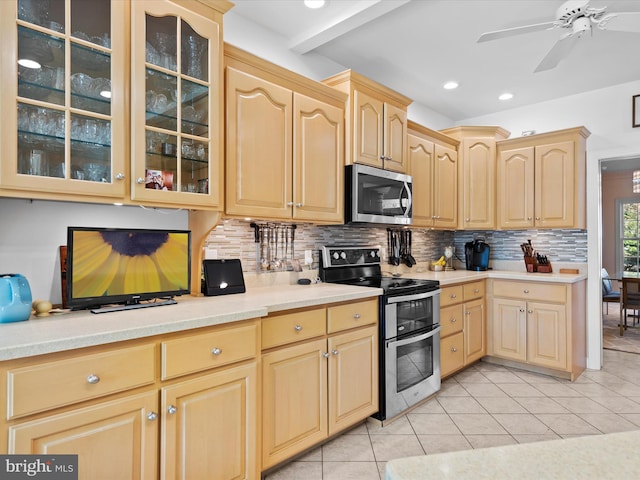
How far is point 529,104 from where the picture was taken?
13.7 feet

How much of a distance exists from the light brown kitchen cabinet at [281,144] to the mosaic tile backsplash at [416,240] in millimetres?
334

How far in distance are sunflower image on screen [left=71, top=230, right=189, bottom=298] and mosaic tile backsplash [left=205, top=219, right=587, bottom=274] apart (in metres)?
0.37

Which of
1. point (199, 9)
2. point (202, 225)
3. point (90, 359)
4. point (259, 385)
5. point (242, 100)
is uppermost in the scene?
point (199, 9)

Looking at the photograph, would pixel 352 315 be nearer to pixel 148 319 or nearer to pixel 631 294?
pixel 148 319

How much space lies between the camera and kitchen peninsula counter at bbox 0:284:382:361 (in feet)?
3.91

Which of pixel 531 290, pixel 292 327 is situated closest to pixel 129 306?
pixel 292 327

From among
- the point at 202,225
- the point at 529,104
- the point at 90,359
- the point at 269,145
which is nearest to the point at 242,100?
the point at 269,145

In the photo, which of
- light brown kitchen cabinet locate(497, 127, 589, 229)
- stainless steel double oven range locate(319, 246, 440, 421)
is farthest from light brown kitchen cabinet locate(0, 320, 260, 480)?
light brown kitchen cabinet locate(497, 127, 589, 229)

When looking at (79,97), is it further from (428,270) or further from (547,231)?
(547,231)

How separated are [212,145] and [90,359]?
45.1 inches

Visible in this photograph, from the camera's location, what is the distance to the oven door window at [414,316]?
257 cm

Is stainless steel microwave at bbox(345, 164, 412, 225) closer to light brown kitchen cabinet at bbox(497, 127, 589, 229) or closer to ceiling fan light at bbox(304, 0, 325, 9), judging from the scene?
ceiling fan light at bbox(304, 0, 325, 9)

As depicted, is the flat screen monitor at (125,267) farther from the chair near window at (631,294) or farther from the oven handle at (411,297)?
the chair near window at (631,294)

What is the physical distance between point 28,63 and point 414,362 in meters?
2.66
